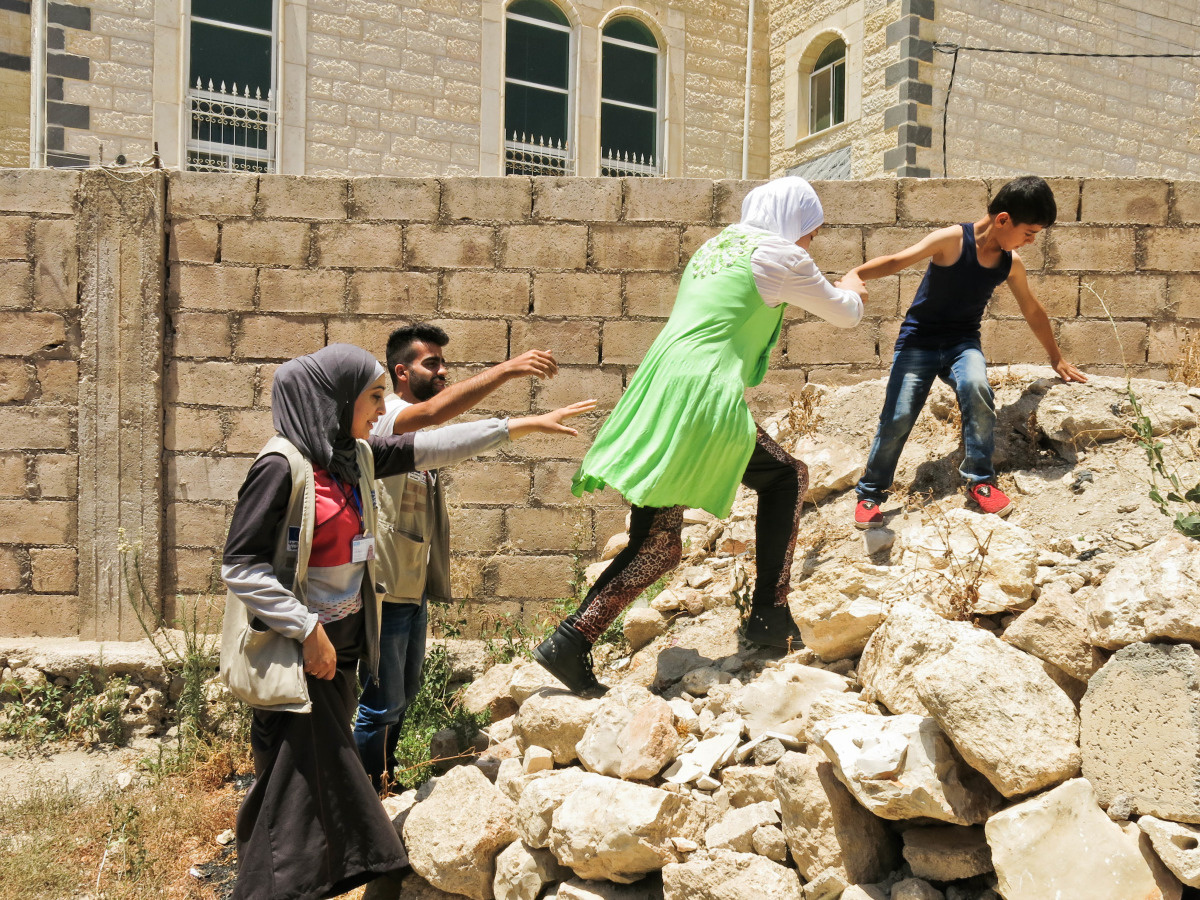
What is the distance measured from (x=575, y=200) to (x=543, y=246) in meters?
0.30

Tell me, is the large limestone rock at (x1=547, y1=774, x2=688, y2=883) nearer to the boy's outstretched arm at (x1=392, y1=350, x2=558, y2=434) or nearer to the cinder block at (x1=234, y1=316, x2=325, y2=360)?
the boy's outstretched arm at (x1=392, y1=350, x2=558, y2=434)

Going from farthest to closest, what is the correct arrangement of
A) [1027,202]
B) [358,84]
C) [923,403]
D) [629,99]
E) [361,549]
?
1. [629,99]
2. [358,84]
3. [923,403]
4. [1027,202]
5. [361,549]

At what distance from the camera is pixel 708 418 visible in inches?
133

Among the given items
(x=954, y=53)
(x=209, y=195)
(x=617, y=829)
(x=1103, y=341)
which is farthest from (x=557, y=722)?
(x=954, y=53)

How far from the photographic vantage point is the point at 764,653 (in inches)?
151

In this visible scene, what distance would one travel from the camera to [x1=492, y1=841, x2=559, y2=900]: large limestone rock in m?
3.11

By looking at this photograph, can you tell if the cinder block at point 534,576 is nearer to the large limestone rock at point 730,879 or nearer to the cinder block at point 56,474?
the cinder block at point 56,474

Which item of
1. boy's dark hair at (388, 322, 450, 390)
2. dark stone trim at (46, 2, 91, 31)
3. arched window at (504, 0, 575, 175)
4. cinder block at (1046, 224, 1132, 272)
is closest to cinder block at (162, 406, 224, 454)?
boy's dark hair at (388, 322, 450, 390)

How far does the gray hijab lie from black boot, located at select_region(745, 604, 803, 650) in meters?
1.65

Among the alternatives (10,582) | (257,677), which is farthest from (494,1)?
(257,677)

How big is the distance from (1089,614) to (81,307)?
4999mm

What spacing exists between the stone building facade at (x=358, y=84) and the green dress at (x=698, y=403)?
806cm

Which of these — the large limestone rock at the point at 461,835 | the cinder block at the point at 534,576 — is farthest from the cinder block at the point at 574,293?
the large limestone rock at the point at 461,835

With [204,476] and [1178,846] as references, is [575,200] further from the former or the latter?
[1178,846]
